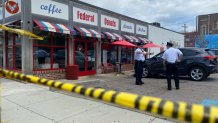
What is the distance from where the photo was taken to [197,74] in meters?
10.2

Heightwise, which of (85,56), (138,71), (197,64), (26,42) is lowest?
(138,71)

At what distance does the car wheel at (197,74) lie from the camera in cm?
1013

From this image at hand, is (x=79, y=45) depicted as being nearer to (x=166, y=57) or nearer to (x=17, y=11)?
(x=17, y=11)

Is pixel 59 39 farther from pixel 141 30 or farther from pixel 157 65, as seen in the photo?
Result: pixel 141 30

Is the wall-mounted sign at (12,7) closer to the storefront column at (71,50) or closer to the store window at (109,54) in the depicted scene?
the storefront column at (71,50)

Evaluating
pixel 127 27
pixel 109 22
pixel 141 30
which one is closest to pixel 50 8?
pixel 109 22

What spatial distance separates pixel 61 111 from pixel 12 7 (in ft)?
25.5

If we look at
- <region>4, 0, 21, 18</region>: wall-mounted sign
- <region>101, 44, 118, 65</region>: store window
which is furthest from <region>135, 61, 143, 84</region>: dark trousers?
<region>4, 0, 21, 18</region>: wall-mounted sign

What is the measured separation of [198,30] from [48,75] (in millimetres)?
61681

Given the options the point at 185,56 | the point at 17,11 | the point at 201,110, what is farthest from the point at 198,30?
the point at 201,110

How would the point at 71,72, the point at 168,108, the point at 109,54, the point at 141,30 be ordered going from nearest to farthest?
the point at 168,108 → the point at 71,72 → the point at 109,54 → the point at 141,30

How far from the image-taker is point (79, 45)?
40.5 feet

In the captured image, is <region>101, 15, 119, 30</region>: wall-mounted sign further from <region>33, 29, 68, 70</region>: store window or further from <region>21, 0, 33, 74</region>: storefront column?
<region>21, 0, 33, 74</region>: storefront column

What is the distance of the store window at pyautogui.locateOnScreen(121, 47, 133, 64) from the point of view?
54.7 feet
